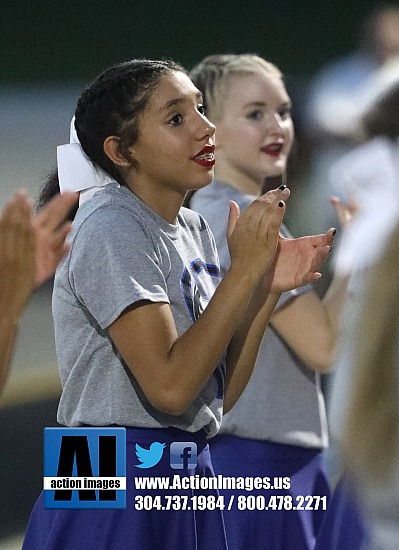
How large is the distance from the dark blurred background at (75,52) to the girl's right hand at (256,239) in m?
0.53

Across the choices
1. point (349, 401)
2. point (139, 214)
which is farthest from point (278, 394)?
point (349, 401)

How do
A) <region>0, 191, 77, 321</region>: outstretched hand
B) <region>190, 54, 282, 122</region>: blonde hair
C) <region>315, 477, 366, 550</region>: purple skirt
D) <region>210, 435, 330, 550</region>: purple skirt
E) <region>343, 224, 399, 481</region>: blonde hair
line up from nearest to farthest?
<region>343, 224, 399, 481</region>: blonde hair, <region>0, 191, 77, 321</region>: outstretched hand, <region>315, 477, 366, 550</region>: purple skirt, <region>210, 435, 330, 550</region>: purple skirt, <region>190, 54, 282, 122</region>: blonde hair

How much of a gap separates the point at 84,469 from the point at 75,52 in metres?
0.76

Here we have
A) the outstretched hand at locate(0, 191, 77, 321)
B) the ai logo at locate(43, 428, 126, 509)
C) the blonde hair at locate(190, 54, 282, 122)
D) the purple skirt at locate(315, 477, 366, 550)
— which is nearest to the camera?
the outstretched hand at locate(0, 191, 77, 321)

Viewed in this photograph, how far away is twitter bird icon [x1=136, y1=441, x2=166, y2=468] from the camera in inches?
63.5

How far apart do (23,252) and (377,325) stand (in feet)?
2.52

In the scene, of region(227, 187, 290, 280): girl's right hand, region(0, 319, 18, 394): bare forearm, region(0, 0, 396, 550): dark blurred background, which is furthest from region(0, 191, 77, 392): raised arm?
region(0, 0, 396, 550): dark blurred background

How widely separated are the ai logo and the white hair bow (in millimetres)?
371

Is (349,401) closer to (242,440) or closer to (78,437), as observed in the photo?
(78,437)

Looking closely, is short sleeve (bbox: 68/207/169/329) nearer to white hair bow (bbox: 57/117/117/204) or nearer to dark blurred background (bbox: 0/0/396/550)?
white hair bow (bbox: 57/117/117/204)

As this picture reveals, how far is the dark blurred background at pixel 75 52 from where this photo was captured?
2.01 metres

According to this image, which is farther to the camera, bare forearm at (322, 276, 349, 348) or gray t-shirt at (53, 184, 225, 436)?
bare forearm at (322, 276, 349, 348)

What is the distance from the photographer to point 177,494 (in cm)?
169

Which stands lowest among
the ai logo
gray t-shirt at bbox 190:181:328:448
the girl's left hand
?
the ai logo
